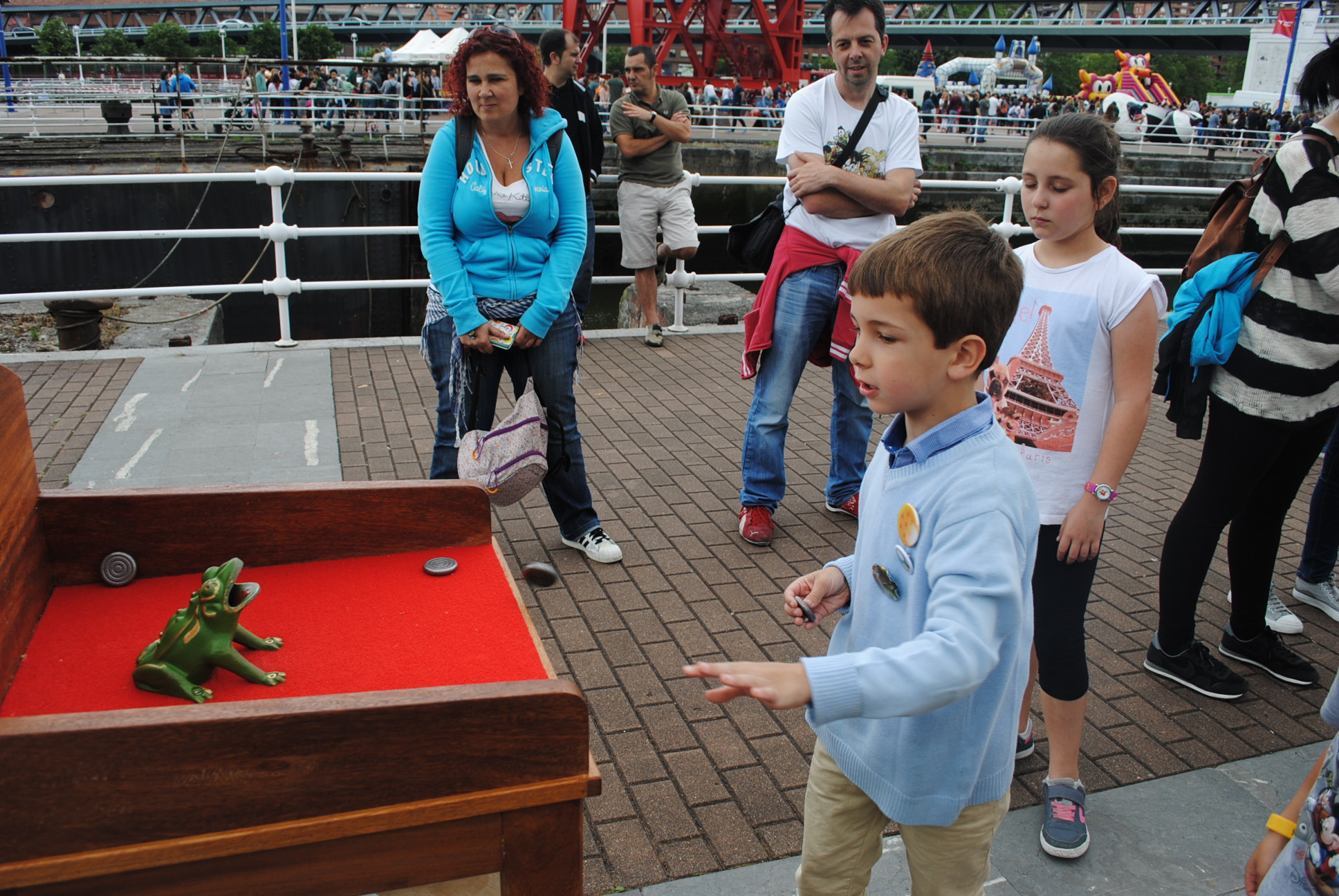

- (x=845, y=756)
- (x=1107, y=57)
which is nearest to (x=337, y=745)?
(x=845, y=756)

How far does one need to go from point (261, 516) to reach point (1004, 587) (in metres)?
1.42

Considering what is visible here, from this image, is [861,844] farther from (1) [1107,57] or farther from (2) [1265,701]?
(1) [1107,57]

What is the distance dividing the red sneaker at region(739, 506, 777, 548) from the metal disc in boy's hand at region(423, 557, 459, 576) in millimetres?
2378

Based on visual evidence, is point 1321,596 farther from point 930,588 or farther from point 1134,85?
point 1134,85

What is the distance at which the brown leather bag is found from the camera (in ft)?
9.67

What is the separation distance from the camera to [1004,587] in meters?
1.42

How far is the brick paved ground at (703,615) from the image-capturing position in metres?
2.61

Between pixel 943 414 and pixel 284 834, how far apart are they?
1.18 metres

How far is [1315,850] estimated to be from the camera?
1376 millimetres

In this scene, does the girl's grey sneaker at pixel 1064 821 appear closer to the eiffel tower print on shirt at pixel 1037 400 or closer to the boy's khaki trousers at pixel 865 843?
the boy's khaki trousers at pixel 865 843

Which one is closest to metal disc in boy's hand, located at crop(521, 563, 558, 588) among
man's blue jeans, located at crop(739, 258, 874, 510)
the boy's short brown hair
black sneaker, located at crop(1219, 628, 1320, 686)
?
the boy's short brown hair

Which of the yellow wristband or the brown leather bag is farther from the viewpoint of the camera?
the brown leather bag

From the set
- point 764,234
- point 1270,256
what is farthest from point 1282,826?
point 764,234

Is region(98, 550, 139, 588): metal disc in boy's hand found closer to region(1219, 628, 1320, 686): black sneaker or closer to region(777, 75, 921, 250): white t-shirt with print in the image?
region(777, 75, 921, 250): white t-shirt with print
